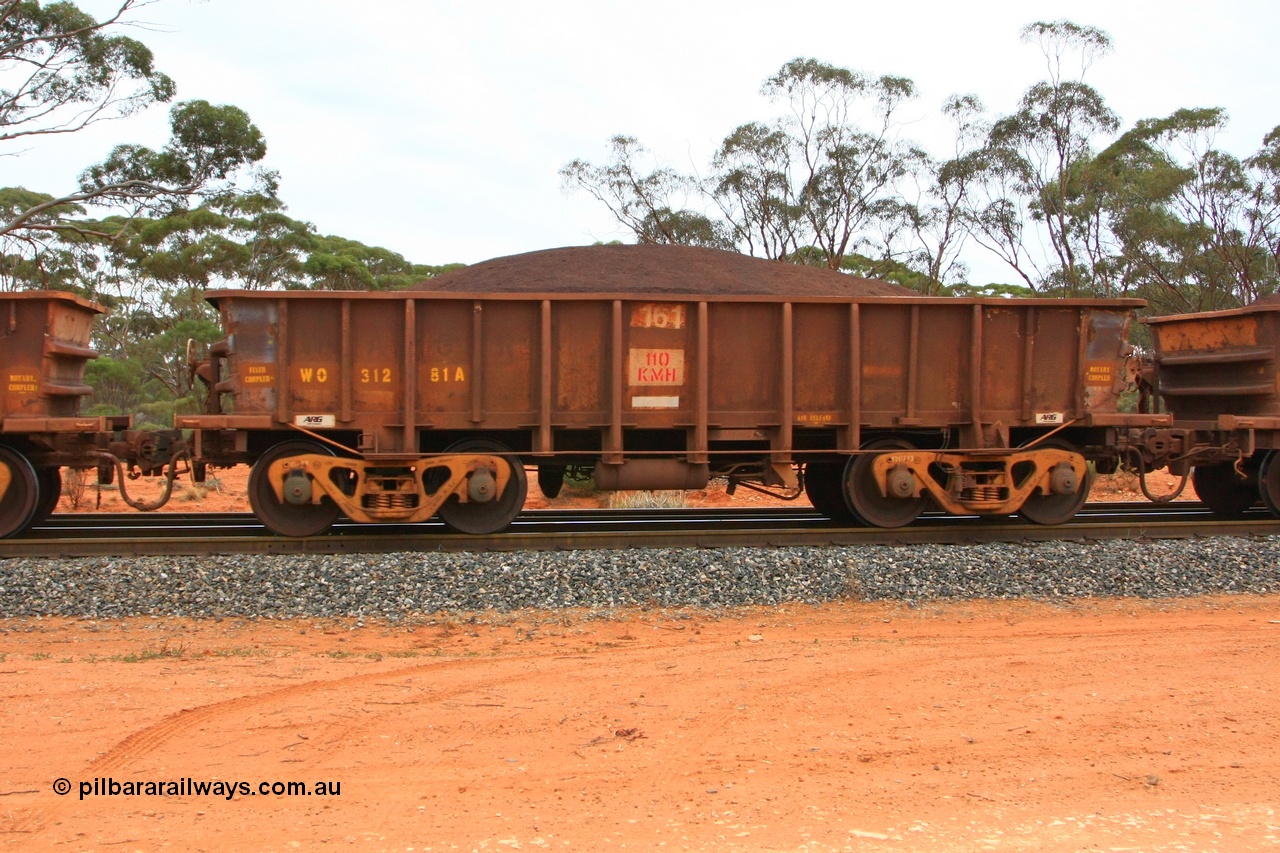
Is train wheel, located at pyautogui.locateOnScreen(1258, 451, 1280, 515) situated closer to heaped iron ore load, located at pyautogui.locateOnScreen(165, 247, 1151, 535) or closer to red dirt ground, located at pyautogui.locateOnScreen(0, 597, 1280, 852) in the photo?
heaped iron ore load, located at pyautogui.locateOnScreen(165, 247, 1151, 535)

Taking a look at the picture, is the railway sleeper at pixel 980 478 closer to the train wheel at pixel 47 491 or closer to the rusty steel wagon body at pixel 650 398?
the rusty steel wagon body at pixel 650 398

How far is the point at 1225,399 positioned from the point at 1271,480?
1067 mm

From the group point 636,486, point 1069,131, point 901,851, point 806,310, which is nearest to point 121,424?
point 636,486

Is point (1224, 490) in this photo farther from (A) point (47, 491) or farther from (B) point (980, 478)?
(A) point (47, 491)

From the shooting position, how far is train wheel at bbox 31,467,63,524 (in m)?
9.73

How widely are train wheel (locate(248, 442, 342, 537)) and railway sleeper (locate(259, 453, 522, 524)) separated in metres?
0.06

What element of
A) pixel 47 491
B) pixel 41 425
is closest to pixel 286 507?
pixel 41 425

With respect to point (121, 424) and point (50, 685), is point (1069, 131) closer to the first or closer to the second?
point (121, 424)

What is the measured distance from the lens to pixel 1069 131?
3228cm

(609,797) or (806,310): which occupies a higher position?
(806,310)

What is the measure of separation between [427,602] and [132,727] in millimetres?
2903

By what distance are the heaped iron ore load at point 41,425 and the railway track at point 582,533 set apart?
561mm

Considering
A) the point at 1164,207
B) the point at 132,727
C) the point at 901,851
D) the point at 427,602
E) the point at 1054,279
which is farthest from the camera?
the point at 1054,279

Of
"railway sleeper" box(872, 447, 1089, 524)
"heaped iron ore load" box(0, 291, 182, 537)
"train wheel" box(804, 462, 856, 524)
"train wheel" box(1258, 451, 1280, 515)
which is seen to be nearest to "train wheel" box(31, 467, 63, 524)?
"heaped iron ore load" box(0, 291, 182, 537)
